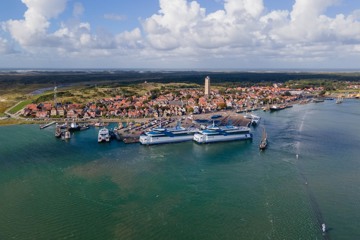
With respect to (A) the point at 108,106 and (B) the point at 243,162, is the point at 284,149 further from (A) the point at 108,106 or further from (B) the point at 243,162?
(A) the point at 108,106

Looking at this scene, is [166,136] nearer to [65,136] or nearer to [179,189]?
[65,136]

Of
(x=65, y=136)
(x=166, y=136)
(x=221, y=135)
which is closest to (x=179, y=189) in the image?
(x=166, y=136)

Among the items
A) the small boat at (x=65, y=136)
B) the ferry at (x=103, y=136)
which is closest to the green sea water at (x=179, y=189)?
the small boat at (x=65, y=136)

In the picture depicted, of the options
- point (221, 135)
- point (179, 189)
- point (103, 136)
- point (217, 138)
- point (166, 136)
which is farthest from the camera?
point (221, 135)

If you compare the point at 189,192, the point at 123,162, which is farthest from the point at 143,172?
the point at 189,192

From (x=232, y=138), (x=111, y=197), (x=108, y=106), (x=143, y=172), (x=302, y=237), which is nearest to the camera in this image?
(x=302, y=237)

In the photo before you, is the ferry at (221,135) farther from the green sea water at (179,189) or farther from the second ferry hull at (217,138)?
the green sea water at (179,189)

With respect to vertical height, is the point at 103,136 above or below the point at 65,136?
above
